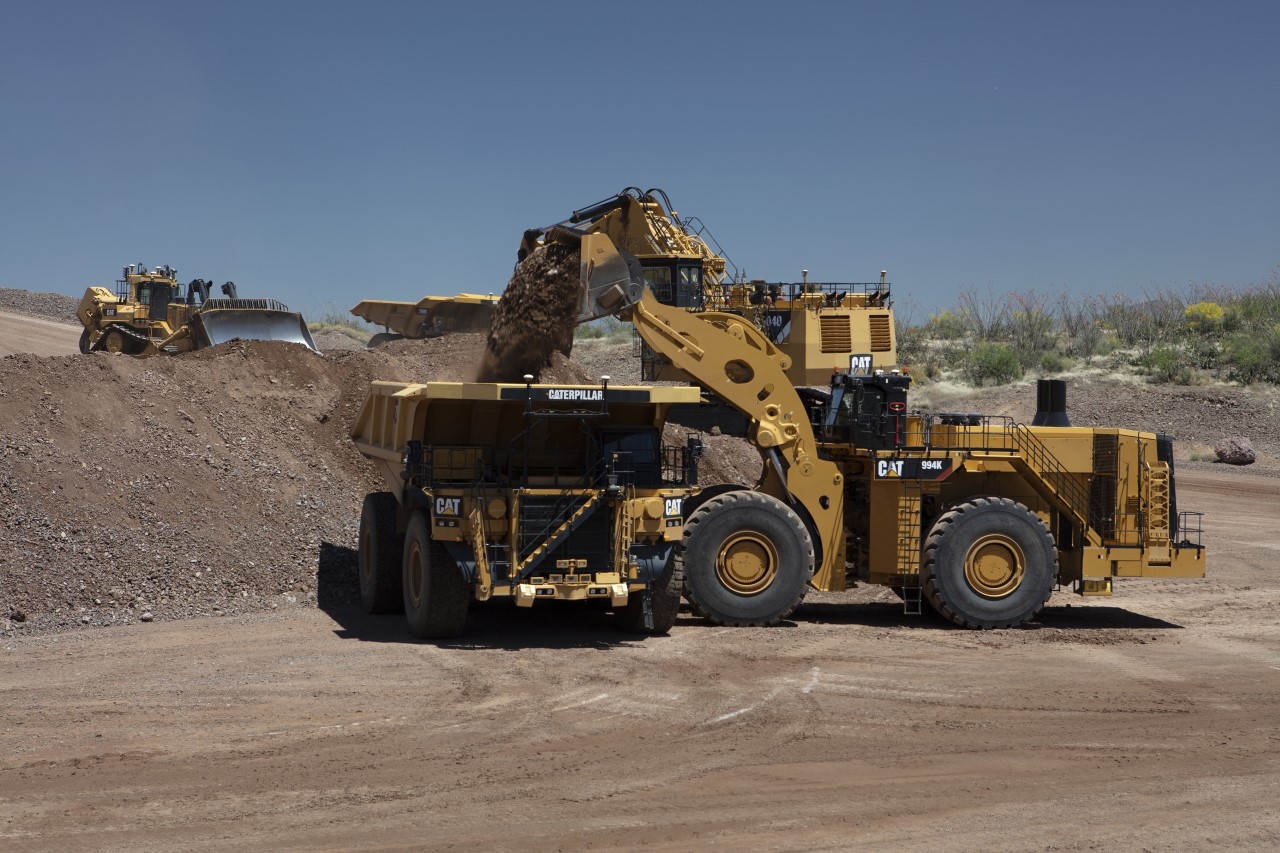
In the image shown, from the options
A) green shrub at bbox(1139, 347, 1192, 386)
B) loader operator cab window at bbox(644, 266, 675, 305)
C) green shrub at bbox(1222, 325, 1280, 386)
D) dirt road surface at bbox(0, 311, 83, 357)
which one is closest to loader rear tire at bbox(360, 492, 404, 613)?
loader operator cab window at bbox(644, 266, 675, 305)

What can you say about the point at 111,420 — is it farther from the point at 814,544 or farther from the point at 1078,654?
the point at 1078,654

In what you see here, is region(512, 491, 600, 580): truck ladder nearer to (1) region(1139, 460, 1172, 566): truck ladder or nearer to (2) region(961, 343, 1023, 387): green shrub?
(1) region(1139, 460, 1172, 566): truck ladder

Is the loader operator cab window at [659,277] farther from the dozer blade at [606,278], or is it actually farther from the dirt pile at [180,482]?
the dozer blade at [606,278]

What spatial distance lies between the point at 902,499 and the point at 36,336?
135 ft

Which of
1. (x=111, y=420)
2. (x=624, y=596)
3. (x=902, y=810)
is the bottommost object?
(x=902, y=810)

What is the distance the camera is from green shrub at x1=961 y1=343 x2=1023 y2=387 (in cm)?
4078

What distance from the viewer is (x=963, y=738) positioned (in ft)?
32.2

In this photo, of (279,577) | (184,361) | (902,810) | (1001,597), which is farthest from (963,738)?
(184,361)

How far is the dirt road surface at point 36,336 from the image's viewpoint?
4448 cm

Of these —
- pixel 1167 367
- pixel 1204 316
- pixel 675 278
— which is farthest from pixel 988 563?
pixel 1204 316

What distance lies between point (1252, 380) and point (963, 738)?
101 feet

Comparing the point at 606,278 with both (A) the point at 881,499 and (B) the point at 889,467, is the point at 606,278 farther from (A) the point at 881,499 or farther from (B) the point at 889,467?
(A) the point at 881,499

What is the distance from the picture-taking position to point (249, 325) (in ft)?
82.1

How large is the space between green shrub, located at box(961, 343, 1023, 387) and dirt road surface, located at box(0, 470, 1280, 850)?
26688mm
